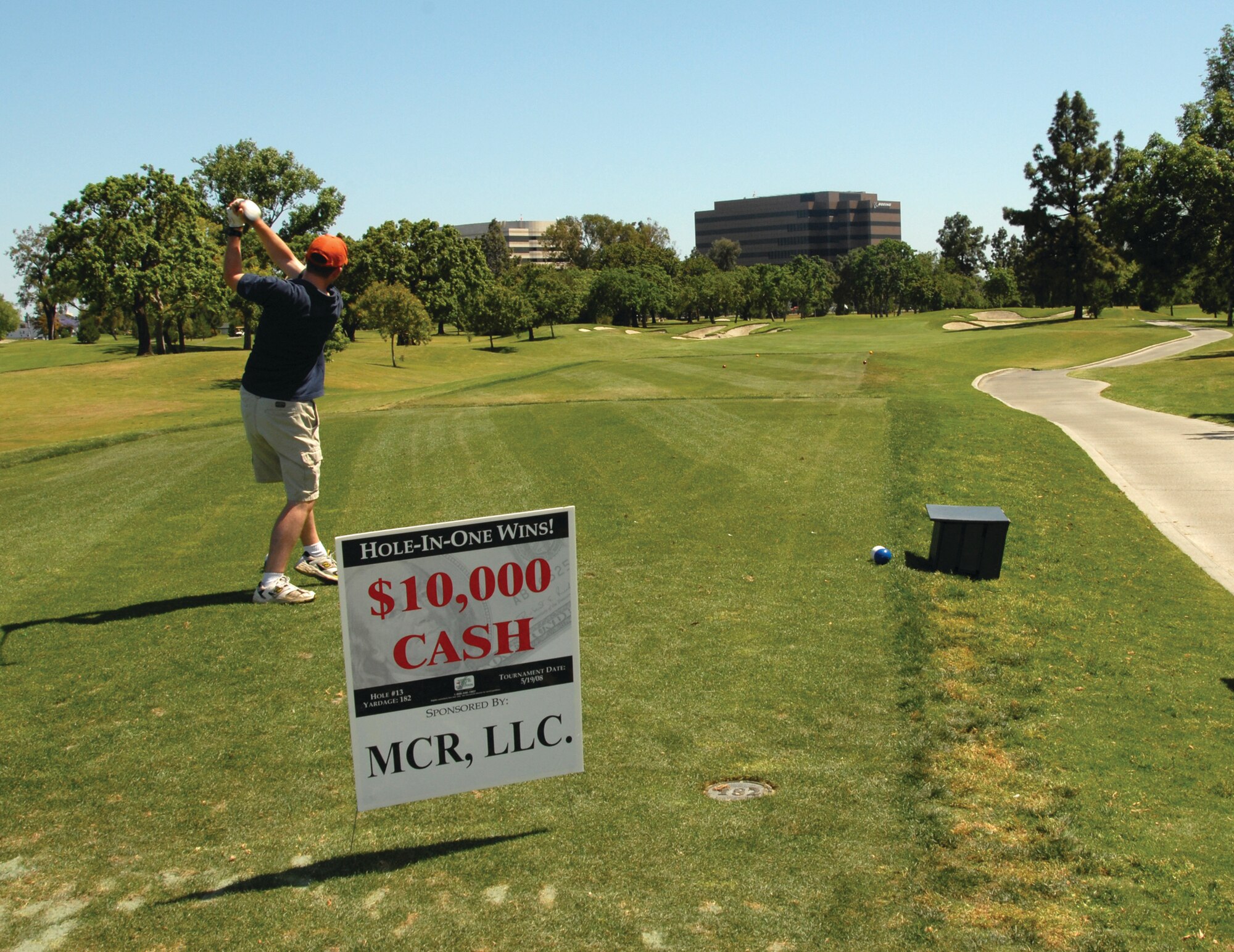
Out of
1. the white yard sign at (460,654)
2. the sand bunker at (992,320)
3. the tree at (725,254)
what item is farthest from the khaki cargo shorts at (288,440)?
the tree at (725,254)

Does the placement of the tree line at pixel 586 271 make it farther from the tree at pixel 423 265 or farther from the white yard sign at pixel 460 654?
the white yard sign at pixel 460 654

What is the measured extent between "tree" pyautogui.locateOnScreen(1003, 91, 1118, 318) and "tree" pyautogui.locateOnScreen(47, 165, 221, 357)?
199 feet

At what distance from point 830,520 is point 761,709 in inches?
209

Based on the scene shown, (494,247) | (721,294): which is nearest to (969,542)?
(721,294)

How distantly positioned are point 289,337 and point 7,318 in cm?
12306

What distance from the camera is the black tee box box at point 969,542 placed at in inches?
363

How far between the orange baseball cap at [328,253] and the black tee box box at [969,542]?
5752 millimetres

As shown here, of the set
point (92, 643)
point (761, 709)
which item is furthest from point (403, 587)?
point (92, 643)

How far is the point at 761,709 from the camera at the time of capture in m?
6.21

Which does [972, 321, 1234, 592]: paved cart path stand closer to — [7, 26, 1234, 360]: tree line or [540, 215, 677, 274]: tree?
[7, 26, 1234, 360]: tree line

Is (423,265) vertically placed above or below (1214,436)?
above

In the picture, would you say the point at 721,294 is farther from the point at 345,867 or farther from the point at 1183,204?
the point at 345,867

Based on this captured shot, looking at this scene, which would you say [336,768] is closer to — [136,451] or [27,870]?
[27,870]

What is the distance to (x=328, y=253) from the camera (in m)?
6.77
